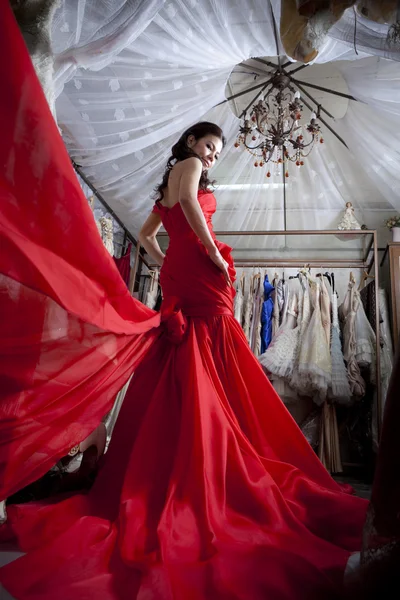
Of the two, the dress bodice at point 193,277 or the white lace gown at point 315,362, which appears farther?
the white lace gown at point 315,362

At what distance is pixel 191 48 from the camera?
1.84 m

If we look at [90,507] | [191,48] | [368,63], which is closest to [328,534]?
[90,507]

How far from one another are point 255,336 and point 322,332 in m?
0.53

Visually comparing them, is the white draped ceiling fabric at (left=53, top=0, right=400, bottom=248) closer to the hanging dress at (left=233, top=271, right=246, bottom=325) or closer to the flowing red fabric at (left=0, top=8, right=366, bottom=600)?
the hanging dress at (left=233, top=271, right=246, bottom=325)

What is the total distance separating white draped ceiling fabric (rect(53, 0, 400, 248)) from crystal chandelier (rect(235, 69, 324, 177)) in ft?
0.41

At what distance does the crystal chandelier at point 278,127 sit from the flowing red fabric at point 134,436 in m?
1.79

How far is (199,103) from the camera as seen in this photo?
2.40m

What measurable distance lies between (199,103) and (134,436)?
2.00m

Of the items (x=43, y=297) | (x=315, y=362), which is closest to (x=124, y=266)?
(x=315, y=362)

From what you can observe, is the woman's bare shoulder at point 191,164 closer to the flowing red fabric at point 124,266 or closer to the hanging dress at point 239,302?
the hanging dress at point 239,302

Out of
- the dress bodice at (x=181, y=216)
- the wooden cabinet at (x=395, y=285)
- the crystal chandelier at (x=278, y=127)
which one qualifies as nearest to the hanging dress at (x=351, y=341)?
the wooden cabinet at (x=395, y=285)

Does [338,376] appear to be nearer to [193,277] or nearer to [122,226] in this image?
[193,277]

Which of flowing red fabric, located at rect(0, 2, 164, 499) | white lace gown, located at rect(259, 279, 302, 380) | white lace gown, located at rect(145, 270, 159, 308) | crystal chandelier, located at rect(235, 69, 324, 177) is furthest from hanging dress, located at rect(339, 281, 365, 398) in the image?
flowing red fabric, located at rect(0, 2, 164, 499)

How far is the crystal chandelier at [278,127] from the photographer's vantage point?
277cm
